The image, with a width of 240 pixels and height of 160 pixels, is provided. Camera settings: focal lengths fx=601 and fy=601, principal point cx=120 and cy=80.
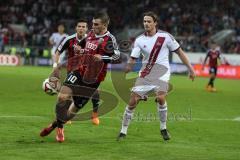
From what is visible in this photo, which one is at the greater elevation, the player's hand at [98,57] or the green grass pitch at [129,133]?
the player's hand at [98,57]

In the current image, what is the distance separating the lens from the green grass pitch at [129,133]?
33.9 ft

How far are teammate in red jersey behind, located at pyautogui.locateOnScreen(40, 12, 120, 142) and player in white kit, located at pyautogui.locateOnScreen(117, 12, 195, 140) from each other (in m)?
0.53

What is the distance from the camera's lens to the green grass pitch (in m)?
10.3

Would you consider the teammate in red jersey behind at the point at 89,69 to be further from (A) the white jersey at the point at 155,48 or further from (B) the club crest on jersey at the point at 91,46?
(A) the white jersey at the point at 155,48

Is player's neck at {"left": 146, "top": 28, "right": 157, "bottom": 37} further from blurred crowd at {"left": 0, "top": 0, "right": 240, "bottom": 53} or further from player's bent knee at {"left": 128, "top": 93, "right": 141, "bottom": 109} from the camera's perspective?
blurred crowd at {"left": 0, "top": 0, "right": 240, "bottom": 53}

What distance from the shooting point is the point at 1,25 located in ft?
164

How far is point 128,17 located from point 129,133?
3829 centimetres

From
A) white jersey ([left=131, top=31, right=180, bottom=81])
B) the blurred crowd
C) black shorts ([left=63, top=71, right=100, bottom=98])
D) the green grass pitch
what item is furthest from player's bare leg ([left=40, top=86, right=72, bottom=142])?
the blurred crowd

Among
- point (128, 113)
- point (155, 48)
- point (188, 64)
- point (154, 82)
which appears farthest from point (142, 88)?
point (188, 64)

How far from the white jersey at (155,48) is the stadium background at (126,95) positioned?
5.01ft

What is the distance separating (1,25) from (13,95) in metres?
29.6

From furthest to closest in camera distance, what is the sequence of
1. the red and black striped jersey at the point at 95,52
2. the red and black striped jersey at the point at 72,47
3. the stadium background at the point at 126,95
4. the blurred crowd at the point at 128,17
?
1. the blurred crowd at the point at 128,17
2. the red and black striped jersey at the point at 72,47
3. the red and black striped jersey at the point at 95,52
4. the stadium background at the point at 126,95

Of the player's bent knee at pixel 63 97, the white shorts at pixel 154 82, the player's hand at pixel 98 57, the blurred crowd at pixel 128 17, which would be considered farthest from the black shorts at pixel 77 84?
the blurred crowd at pixel 128 17

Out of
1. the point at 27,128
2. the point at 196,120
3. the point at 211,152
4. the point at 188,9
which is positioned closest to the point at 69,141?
the point at 27,128
